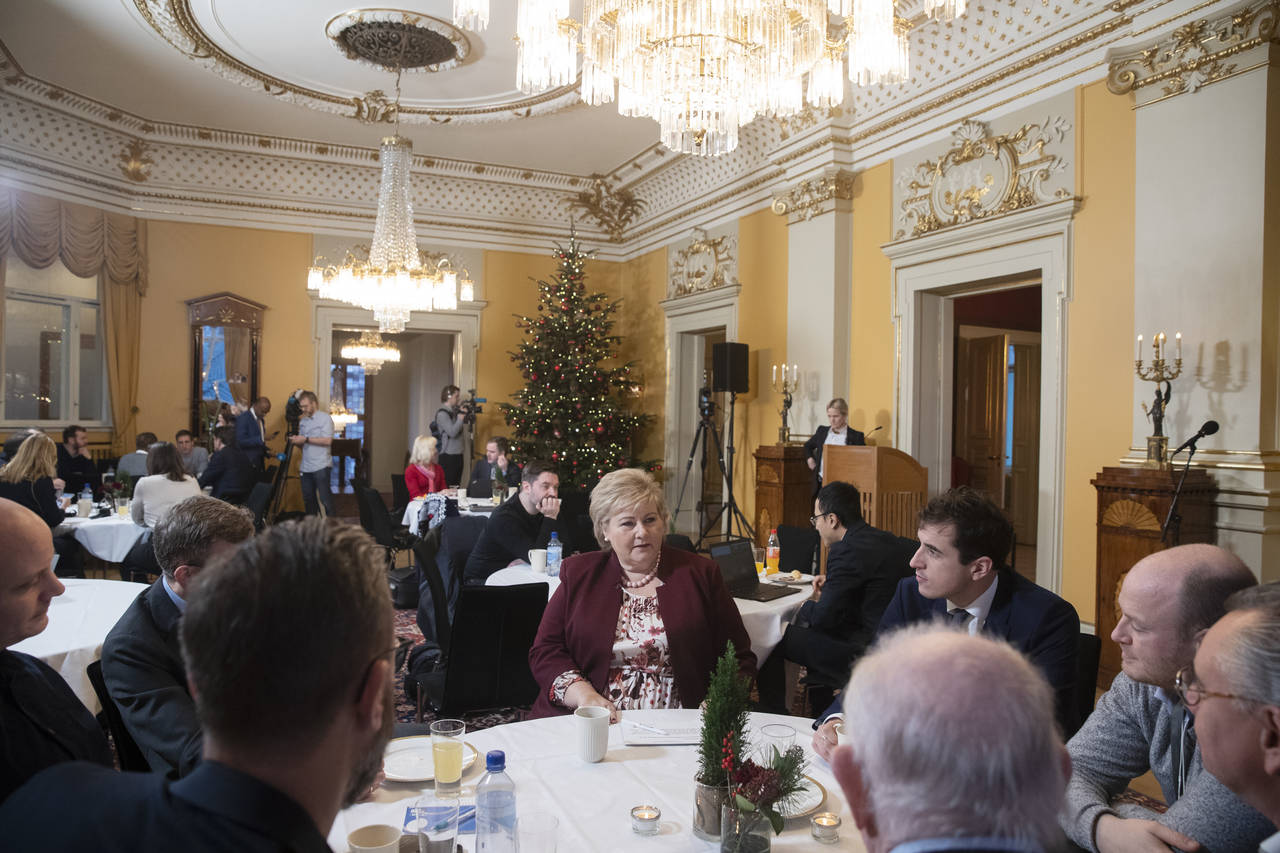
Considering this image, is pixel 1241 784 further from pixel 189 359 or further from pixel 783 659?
pixel 189 359

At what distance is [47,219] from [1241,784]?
36.5 feet

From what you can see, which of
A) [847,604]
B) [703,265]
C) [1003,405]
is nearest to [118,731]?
[847,604]

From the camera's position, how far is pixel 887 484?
6.42m

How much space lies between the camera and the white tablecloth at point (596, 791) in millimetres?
1521

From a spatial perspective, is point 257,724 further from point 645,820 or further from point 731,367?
point 731,367

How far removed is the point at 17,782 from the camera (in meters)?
1.40

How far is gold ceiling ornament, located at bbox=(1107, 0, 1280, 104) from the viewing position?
4594 mm

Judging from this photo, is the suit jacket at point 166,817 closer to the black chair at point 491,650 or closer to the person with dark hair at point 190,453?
the black chair at point 491,650

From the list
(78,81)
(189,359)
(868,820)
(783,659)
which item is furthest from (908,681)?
(189,359)

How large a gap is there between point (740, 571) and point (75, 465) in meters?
7.32

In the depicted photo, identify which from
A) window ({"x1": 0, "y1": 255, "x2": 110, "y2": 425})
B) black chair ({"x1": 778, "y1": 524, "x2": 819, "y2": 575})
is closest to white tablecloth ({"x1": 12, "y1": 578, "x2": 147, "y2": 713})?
black chair ({"x1": 778, "y1": 524, "x2": 819, "y2": 575})

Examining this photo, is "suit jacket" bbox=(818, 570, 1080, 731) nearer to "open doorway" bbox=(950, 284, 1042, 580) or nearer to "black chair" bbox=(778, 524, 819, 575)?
"black chair" bbox=(778, 524, 819, 575)

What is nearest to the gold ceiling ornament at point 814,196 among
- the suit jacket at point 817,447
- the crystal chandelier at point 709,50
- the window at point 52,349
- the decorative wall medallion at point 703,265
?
the decorative wall medallion at point 703,265

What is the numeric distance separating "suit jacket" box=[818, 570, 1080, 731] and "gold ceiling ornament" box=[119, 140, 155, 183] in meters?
10.8
